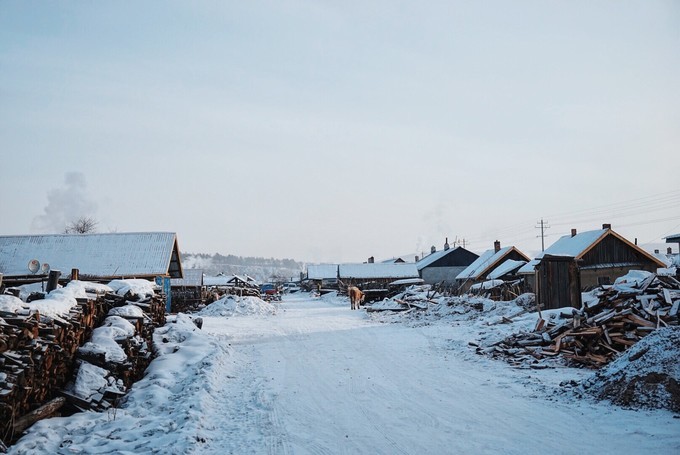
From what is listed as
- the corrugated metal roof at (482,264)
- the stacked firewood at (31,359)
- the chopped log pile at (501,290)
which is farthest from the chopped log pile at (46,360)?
the corrugated metal roof at (482,264)

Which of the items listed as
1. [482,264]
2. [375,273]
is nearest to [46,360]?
[482,264]

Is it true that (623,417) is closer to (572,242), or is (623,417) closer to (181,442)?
(181,442)

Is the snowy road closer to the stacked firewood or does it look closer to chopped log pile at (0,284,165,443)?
chopped log pile at (0,284,165,443)

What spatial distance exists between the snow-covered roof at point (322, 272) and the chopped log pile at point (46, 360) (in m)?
68.5

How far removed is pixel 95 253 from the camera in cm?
3102

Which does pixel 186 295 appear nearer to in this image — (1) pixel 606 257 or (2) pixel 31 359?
(1) pixel 606 257

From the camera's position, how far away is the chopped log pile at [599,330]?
13234mm

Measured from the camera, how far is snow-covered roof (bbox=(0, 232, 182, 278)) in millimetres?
29547

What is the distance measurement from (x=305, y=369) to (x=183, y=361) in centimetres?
309

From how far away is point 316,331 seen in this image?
2302 centimetres

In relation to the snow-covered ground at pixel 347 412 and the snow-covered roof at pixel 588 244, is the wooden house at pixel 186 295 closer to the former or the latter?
the snow-covered ground at pixel 347 412

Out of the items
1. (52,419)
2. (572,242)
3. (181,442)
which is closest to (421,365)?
(181,442)

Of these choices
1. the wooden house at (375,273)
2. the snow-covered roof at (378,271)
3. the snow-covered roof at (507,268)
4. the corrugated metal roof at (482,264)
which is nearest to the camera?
the snow-covered roof at (507,268)

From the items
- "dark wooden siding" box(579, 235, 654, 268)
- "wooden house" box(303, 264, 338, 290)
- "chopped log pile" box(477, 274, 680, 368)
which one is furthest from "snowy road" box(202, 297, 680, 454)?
"wooden house" box(303, 264, 338, 290)
